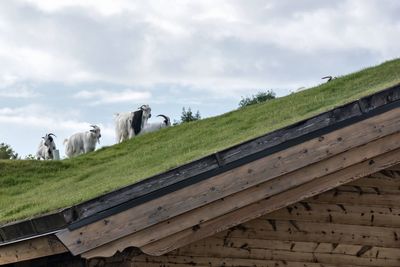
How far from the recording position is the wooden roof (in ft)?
16.0

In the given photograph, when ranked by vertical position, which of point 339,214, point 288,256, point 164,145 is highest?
point 164,145

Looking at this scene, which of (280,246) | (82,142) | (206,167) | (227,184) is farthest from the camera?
(82,142)

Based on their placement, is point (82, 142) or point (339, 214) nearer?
point (339, 214)

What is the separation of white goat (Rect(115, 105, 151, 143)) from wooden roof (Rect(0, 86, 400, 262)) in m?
18.5

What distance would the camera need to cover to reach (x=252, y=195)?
5.30 m

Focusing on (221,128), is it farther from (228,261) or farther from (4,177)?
(228,261)

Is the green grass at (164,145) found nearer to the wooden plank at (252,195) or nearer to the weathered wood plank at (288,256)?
the weathered wood plank at (288,256)

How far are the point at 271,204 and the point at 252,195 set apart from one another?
29cm

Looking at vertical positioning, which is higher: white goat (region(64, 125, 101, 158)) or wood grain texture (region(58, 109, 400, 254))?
white goat (region(64, 125, 101, 158))

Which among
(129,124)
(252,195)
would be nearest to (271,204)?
A: (252,195)

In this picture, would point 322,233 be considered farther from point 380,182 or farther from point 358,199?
point 380,182

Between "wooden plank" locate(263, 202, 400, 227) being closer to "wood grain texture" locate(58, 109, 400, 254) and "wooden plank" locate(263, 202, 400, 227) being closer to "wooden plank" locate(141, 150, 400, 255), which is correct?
"wooden plank" locate(141, 150, 400, 255)

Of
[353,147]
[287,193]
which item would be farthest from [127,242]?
[353,147]

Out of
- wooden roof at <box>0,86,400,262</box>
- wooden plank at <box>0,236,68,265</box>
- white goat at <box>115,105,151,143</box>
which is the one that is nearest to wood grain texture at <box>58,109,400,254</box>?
wooden roof at <box>0,86,400,262</box>
